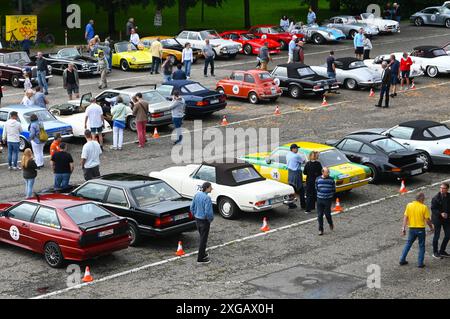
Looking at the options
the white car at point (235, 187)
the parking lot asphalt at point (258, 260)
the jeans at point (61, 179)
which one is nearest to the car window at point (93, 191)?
the parking lot asphalt at point (258, 260)

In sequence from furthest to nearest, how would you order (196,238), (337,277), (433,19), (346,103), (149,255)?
(433,19), (346,103), (196,238), (149,255), (337,277)

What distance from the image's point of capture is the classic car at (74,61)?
3897cm

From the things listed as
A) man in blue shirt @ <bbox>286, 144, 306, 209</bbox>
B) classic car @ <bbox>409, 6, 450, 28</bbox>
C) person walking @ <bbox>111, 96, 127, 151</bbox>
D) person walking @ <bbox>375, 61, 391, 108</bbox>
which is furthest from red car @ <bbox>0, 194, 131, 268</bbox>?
classic car @ <bbox>409, 6, 450, 28</bbox>

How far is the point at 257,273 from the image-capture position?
16750 millimetres

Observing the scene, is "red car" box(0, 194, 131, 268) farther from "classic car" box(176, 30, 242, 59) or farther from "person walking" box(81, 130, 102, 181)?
"classic car" box(176, 30, 242, 59)

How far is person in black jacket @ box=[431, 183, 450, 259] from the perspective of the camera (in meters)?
17.4

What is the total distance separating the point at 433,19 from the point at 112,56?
25620 mm

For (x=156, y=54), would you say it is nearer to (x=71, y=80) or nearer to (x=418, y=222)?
(x=71, y=80)

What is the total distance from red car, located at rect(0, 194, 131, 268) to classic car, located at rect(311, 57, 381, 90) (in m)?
21.1

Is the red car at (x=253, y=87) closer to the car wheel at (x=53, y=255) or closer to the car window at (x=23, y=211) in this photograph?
the car window at (x=23, y=211)

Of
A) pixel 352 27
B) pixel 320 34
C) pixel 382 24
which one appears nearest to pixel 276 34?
pixel 320 34

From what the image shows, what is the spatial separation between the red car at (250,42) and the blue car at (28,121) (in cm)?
1994

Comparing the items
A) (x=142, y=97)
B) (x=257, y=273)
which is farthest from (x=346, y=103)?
(x=257, y=273)
